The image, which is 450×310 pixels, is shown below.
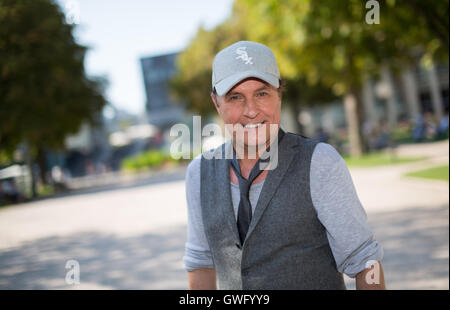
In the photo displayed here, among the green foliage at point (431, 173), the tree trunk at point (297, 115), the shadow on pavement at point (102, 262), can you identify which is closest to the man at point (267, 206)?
the shadow on pavement at point (102, 262)

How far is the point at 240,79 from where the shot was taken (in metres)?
1.81

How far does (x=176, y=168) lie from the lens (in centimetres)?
3397

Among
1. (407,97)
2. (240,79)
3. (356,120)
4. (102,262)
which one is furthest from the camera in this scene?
(407,97)

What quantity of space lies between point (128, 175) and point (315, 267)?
3358 cm

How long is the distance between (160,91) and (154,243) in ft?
238

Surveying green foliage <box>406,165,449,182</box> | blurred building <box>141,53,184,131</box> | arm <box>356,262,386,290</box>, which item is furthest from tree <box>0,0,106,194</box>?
blurred building <box>141,53,184,131</box>

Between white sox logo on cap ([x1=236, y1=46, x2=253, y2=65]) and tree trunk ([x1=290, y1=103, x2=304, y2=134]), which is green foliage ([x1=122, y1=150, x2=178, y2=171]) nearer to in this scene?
tree trunk ([x1=290, y1=103, x2=304, y2=134])

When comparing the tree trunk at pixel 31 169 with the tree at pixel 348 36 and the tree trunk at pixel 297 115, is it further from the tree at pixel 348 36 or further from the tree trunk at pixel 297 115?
the tree trunk at pixel 297 115

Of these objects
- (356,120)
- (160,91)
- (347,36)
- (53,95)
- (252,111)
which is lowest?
(252,111)

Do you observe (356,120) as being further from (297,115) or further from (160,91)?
(160,91)

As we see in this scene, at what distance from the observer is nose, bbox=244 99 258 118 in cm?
185

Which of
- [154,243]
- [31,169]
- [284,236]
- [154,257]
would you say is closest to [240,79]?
[284,236]

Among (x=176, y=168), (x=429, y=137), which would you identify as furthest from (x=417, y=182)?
(x=176, y=168)

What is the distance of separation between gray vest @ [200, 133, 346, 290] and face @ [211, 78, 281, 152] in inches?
4.4
